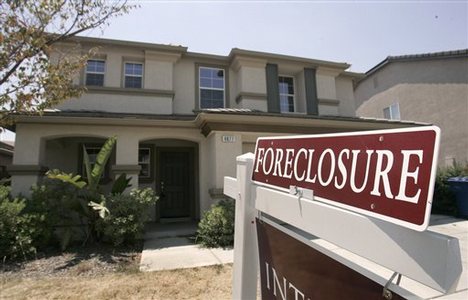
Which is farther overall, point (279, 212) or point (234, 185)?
point (234, 185)

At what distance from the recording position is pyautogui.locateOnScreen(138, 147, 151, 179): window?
36.1ft

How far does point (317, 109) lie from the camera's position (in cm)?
1250

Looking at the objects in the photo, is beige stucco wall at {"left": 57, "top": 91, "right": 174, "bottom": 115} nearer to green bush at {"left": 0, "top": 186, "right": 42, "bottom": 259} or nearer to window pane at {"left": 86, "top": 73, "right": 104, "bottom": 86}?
window pane at {"left": 86, "top": 73, "right": 104, "bottom": 86}

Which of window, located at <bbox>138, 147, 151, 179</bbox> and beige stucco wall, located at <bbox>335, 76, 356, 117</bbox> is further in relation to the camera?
beige stucco wall, located at <bbox>335, 76, 356, 117</bbox>

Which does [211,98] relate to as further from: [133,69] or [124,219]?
[124,219]

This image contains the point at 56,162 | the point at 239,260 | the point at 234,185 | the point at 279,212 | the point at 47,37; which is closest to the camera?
the point at 279,212

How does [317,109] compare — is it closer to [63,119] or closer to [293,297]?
[63,119]

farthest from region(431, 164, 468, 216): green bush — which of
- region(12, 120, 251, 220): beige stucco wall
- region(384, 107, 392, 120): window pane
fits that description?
region(12, 120, 251, 220): beige stucco wall

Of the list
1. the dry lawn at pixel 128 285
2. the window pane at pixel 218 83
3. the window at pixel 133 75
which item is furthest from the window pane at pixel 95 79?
the dry lawn at pixel 128 285

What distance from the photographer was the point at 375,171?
998mm

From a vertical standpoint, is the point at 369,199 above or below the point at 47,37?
below

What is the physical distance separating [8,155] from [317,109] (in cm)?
1969

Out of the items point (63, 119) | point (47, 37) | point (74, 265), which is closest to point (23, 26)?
point (47, 37)

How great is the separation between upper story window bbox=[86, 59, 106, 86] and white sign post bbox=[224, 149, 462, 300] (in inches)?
418
